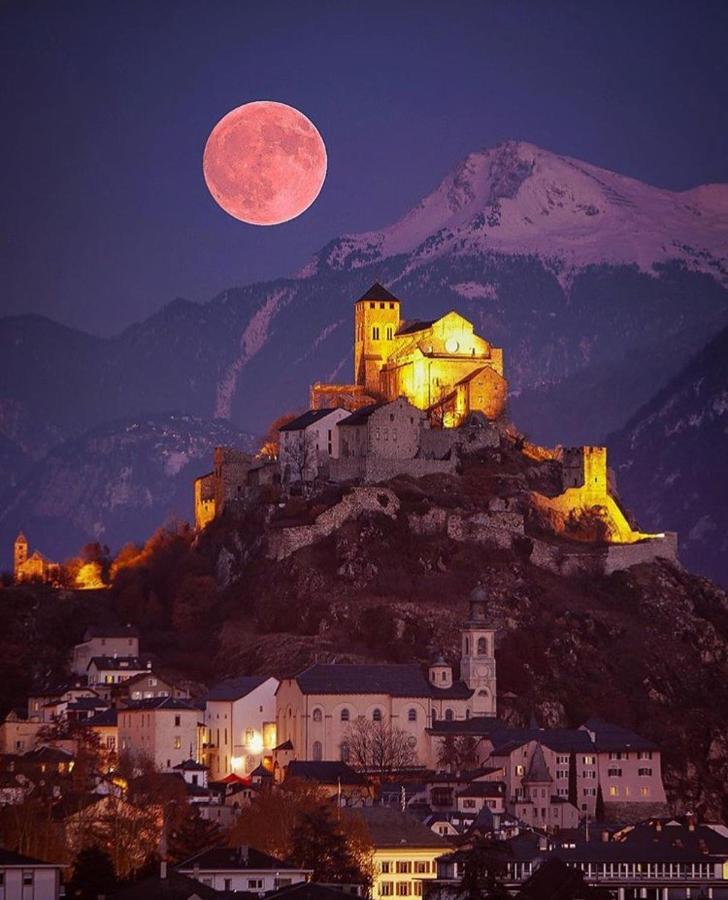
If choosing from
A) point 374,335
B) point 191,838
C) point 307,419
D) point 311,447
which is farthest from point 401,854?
point 374,335

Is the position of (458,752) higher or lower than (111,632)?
lower

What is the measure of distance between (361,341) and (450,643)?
27.8 m

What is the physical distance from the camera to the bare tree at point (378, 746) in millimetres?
121500

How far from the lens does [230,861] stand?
8994 cm

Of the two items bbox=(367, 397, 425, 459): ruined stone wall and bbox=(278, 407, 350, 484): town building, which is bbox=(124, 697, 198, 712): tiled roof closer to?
bbox=(278, 407, 350, 484): town building

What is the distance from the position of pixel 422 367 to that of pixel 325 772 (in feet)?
126

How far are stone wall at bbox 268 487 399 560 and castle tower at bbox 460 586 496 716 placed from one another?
13108 mm

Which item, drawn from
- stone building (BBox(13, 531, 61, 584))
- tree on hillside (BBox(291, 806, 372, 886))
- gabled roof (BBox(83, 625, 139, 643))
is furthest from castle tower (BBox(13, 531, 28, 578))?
tree on hillside (BBox(291, 806, 372, 886))

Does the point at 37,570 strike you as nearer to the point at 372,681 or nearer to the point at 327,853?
the point at 372,681

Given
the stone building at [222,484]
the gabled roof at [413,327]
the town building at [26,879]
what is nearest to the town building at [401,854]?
the town building at [26,879]

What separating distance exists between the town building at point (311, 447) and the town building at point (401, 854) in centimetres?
4219

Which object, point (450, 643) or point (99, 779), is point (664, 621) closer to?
point (450, 643)

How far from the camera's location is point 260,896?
86875 mm

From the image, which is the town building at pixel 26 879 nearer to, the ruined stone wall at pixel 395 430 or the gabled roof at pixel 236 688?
the gabled roof at pixel 236 688
